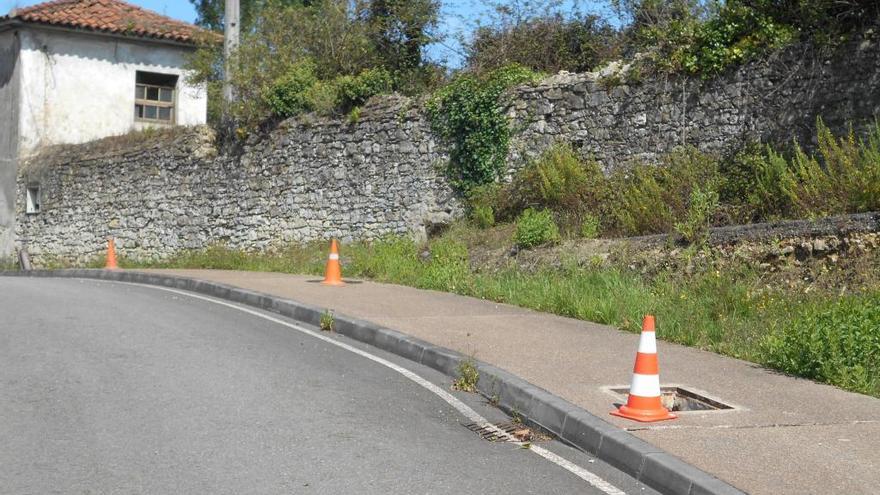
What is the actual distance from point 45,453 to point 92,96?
84.5ft

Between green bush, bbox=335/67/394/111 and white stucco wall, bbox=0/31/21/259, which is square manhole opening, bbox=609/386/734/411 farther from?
white stucco wall, bbox=0/31/21/259

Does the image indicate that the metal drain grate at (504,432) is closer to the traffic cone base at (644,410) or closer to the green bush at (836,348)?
the traffic cone base at (644,410)

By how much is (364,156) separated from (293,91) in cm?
297

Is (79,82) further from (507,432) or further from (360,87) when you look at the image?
(507,432)

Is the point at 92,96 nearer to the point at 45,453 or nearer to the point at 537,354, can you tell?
the point at 537,354

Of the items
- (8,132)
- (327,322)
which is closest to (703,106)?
(327,322)

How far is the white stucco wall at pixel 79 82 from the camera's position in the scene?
95.9 ft

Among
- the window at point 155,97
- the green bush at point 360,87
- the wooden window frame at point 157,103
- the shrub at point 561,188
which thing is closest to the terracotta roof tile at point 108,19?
the window at point 155,97

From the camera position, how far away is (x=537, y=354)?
9531 mm

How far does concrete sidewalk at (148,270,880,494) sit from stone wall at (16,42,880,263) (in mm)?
4344

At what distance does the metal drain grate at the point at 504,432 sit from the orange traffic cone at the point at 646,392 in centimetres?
62

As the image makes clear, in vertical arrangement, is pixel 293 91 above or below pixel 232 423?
above

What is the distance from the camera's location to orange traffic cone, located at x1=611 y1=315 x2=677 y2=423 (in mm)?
6922

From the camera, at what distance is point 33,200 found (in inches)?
1156
